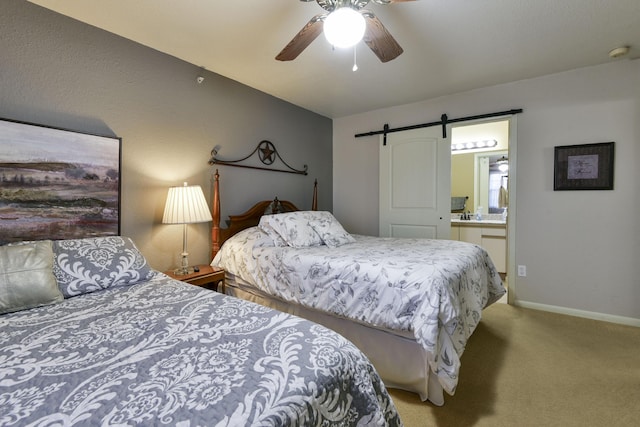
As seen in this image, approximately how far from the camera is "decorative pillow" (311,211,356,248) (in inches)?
104

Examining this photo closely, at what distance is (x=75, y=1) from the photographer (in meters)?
1.75

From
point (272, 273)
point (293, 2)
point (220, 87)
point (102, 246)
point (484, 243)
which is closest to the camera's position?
point (102, 246)

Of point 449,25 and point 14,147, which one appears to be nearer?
point 14,147

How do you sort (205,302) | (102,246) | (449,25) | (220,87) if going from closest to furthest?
1. (205,302)
2. (102,246)
3. (449,25)
4. (220,87)

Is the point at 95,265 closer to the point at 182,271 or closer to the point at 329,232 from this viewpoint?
the point at 182,271

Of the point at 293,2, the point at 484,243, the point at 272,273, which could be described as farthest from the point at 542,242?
the point at 293,2

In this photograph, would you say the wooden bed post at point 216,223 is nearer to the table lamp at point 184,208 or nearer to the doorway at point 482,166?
the table lamp at point 184,208

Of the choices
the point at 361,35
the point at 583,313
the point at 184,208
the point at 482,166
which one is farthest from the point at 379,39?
the point at 482,166

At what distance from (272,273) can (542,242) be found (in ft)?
8.95

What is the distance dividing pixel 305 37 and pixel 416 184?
2.35 metres

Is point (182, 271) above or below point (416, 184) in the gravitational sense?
below

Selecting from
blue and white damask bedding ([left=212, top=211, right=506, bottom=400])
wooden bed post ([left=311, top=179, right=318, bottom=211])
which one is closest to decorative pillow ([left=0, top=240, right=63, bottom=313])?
blue and white damask bedding ([left=212, top=211, right=506, bottom=400])

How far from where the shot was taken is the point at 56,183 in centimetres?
181

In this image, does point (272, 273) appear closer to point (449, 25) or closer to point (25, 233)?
point (25, 233)
